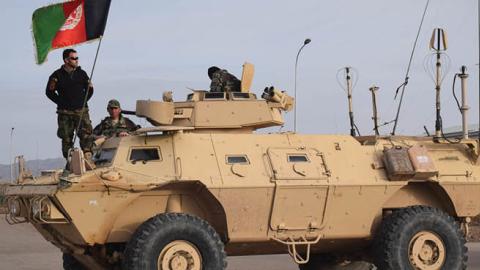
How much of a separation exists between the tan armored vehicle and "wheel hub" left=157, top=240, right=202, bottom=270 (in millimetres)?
14

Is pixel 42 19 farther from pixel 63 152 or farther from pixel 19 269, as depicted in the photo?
pixel 19 269

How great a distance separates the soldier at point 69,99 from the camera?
1377cm

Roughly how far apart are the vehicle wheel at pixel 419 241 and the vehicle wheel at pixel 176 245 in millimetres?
2598

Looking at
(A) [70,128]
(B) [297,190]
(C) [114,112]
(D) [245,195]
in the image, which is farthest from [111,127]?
(B) [297,190]

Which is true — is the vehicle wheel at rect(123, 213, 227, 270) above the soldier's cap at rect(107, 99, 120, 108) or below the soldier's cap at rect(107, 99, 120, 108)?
below

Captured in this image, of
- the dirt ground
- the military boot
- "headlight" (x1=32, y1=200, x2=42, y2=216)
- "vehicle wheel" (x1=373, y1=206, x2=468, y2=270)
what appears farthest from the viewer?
the dirt ground

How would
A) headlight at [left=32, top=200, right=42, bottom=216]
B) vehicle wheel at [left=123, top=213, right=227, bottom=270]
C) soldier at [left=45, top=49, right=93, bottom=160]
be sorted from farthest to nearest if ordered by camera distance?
soldier at [left=45, top=49, right=93, bottom=160], headlight at [left=32, top=200, right=42, bottom=216], vehicle wheel at [left=123, top=213, right=227, bottom=270]

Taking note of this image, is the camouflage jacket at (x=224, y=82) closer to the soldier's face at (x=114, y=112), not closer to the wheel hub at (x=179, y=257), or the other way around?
the soldier's face at (x=114, y=112)

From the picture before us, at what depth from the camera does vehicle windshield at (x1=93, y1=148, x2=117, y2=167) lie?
12.2 m

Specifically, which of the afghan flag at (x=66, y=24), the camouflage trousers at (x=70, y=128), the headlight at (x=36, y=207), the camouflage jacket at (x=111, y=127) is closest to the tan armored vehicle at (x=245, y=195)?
the headlight at (x=36, y=207)

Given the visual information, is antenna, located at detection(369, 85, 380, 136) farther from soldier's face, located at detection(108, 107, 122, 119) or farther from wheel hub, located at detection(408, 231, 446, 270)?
soldier's face, located at detection(108, 107, 122, 119)

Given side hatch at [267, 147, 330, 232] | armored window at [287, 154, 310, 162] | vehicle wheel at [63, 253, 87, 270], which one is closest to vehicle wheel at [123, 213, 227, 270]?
side hatch at [267, 147, 330, 232]

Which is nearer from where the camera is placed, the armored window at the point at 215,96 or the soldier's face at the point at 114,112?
the armored window at the point at 215,96

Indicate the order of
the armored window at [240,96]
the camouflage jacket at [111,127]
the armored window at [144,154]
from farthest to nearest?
1. the camouflage jacket at [111,127]
2. the armored window at [240,96]
3. the armored window at [144,154]
